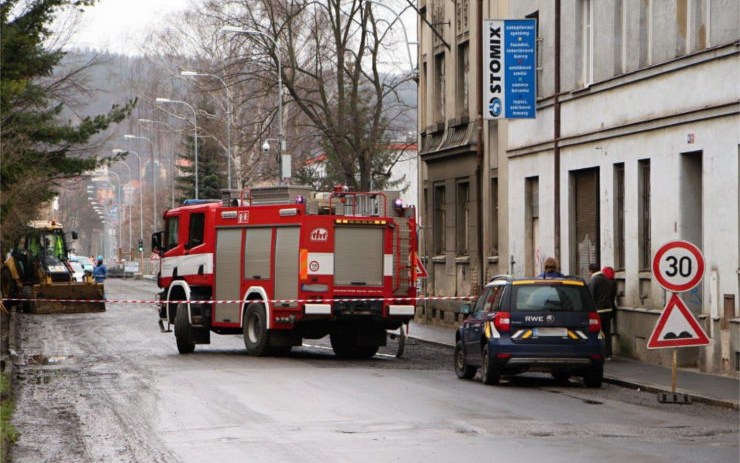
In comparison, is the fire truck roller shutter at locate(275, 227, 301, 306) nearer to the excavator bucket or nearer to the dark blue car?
the dark blue car

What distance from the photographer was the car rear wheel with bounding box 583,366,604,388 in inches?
784

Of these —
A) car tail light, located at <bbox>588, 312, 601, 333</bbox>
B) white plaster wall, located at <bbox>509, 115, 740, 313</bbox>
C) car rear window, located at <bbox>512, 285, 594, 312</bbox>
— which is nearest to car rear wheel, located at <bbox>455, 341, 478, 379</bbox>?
car rear window, located at <bbox>512, 285, 594, 312</bbox>

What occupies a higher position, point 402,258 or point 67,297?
point 402,258

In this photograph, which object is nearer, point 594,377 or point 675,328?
point 675,328

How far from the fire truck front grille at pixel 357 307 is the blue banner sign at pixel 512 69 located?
240 inches

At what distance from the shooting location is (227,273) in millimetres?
26844

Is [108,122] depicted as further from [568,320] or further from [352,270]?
[568,320]

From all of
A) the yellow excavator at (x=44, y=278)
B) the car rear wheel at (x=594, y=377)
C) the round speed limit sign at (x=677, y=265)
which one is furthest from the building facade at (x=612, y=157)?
the yellow excavator at (x=44, y=278)

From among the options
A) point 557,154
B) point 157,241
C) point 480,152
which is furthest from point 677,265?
point 480,152

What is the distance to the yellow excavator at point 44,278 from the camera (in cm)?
4669

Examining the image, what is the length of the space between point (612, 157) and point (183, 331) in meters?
8.62

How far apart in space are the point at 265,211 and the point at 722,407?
11.1 m

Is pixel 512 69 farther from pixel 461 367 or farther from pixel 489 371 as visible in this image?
pixel 489 371

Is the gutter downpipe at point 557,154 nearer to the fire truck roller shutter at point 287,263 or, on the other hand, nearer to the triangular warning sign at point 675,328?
the fire truck roller shutter at point 287,263
